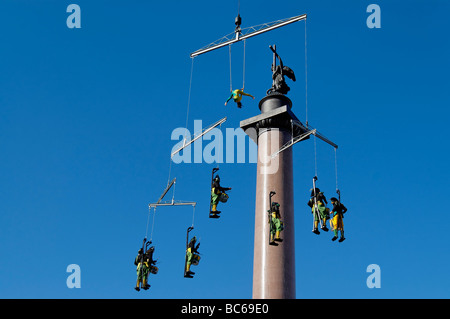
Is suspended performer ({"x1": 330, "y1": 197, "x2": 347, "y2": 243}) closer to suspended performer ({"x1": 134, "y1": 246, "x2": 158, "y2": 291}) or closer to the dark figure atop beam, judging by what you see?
the dark figure atop beam

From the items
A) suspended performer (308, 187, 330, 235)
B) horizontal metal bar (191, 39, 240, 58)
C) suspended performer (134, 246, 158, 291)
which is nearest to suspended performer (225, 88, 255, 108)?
horizontal metal bar (191, 39, 240, 58)

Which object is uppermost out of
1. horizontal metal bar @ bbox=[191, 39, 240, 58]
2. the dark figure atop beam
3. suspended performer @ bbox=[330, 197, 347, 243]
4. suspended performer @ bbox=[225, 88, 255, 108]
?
horizontal metal bar @ bbox=[191, 39, 240, 58]

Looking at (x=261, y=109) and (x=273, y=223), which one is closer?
(x=273, y=223)

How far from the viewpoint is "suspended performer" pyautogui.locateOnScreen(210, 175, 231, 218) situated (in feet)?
96.2

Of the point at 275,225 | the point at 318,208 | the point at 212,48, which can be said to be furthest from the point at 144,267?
the point at 212,48

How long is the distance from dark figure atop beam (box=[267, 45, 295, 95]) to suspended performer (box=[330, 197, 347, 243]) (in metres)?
8.18

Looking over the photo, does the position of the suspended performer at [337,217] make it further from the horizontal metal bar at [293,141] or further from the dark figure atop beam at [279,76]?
the dark figure atop beam at [279,76]

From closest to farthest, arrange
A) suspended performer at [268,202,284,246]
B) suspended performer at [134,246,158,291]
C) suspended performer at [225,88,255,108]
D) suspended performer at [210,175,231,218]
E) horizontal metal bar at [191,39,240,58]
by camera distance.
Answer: suspended performer at [268,202,284,246], suspended performer at [210,175,231,218], suspended performer at [134,246,158,291], suspended performer at [225,88,255,108], horizontal metal bar at [191,39,240,58]

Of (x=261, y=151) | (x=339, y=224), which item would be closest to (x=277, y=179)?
(x=261, y=151)

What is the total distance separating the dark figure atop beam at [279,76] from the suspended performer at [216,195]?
6500 millimetres

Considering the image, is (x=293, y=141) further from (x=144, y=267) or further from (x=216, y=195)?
(x=144, y=267)
